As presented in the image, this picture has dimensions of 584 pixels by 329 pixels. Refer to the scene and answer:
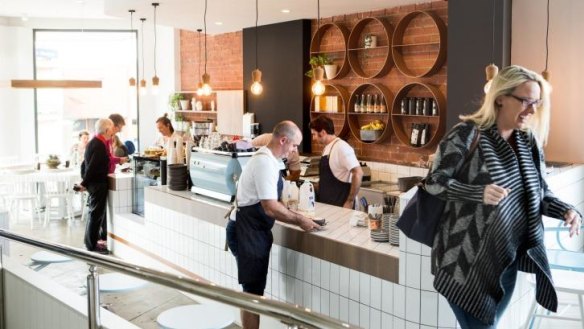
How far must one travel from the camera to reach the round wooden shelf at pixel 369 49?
7.88m

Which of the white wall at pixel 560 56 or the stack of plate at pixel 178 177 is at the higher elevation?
the white wall at pixel 560 56

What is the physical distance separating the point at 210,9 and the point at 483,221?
690 cm

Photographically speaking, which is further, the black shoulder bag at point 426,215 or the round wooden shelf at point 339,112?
the round wooden shelf at point 339,112

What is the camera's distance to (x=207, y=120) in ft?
39.0

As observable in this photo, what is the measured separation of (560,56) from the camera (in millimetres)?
6074

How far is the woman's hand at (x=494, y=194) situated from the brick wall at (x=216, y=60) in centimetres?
917

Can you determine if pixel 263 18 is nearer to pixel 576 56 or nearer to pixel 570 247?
pixel 576 56

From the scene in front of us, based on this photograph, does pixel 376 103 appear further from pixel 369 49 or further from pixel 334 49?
pixel 334 49

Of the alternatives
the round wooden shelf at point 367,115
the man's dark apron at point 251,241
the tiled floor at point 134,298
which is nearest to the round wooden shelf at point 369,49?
the round wooden shelf at point 367,115

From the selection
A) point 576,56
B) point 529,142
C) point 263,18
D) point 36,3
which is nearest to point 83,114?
point 36,3

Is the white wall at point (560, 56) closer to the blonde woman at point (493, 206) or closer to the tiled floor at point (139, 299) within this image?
the tiled floor at point (139, 299)

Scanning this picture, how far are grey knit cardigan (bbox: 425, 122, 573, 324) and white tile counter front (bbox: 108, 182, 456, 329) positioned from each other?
2.79ft

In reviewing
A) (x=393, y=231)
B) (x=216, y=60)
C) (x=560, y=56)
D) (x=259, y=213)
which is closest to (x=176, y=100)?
(x=216, y=60)

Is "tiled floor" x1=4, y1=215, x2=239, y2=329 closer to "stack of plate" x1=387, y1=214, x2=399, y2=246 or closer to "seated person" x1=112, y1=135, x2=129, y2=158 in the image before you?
"stack of plate" x1=387, y1=214, x2=399, y2=246
